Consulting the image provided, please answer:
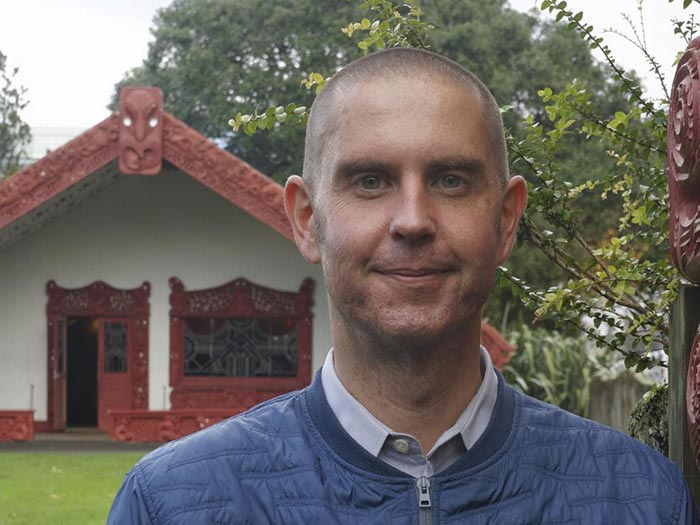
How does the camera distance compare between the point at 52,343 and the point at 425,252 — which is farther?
the point at 52,343

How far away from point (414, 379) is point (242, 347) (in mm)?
12766

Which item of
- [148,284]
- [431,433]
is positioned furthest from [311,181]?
[148,284]

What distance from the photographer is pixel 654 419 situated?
2637mm

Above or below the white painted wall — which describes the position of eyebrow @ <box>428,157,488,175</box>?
below

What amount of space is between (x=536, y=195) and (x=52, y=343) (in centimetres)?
1225

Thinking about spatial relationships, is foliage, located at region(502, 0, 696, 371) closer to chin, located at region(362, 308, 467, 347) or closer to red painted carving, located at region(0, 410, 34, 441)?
chin, located at region(362, 308, 467, 347)

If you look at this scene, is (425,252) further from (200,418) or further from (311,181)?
(200,418)

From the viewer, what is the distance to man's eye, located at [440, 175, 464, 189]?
1647mm

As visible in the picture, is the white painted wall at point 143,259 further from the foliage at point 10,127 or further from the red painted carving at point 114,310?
the foliage at point 10,127

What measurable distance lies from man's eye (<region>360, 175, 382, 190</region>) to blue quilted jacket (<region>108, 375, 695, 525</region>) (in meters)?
0.37

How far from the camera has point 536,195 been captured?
322 centimetres

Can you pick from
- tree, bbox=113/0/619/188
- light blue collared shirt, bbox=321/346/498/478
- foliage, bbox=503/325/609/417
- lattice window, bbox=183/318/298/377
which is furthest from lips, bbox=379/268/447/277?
tree, bbox=113/0/619/188

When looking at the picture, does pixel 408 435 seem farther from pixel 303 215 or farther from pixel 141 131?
pixel 141 131

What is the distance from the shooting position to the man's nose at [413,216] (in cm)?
158
